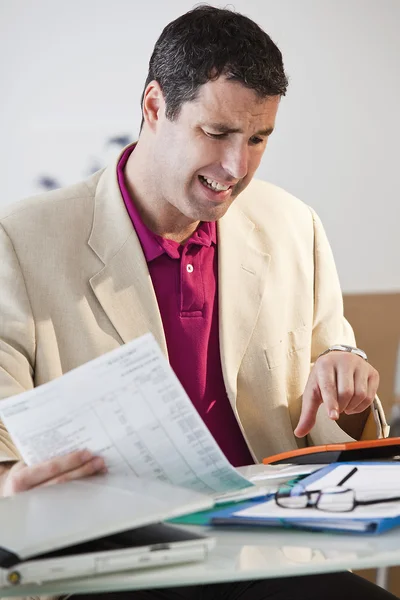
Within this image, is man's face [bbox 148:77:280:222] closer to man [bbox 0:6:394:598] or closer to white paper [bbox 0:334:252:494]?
man [bbox 0:6:394:598]

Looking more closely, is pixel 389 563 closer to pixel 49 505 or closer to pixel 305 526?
pixel 305 526

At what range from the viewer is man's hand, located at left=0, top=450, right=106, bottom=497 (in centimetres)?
104

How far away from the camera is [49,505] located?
94cm

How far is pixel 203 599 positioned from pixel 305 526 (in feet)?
1.31

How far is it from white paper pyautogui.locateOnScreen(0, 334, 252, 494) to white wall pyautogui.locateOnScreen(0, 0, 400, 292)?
146cm

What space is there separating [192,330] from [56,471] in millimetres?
613

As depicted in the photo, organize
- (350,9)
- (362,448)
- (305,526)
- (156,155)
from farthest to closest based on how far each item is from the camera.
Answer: (350,9) → (156,155) → (362,448) → (305,526)

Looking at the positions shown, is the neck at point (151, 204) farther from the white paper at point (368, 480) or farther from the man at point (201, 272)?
the white paper at point (368, 480)

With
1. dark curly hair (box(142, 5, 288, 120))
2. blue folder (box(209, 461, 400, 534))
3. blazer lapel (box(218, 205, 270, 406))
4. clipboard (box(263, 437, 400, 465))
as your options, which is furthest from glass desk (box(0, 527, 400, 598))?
dark curly hair (box(142, 5, 288, 120))

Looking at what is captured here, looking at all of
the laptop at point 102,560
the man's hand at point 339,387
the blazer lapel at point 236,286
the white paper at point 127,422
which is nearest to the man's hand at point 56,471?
the white paper at point 127,422

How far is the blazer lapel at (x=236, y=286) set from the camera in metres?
1.62

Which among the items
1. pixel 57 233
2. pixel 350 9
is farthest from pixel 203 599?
pixel 350 9

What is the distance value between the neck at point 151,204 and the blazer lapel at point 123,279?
0.06 metres

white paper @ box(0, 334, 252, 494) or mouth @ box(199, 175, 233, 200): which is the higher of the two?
mouth @ box(199, 175, 233, 200)
